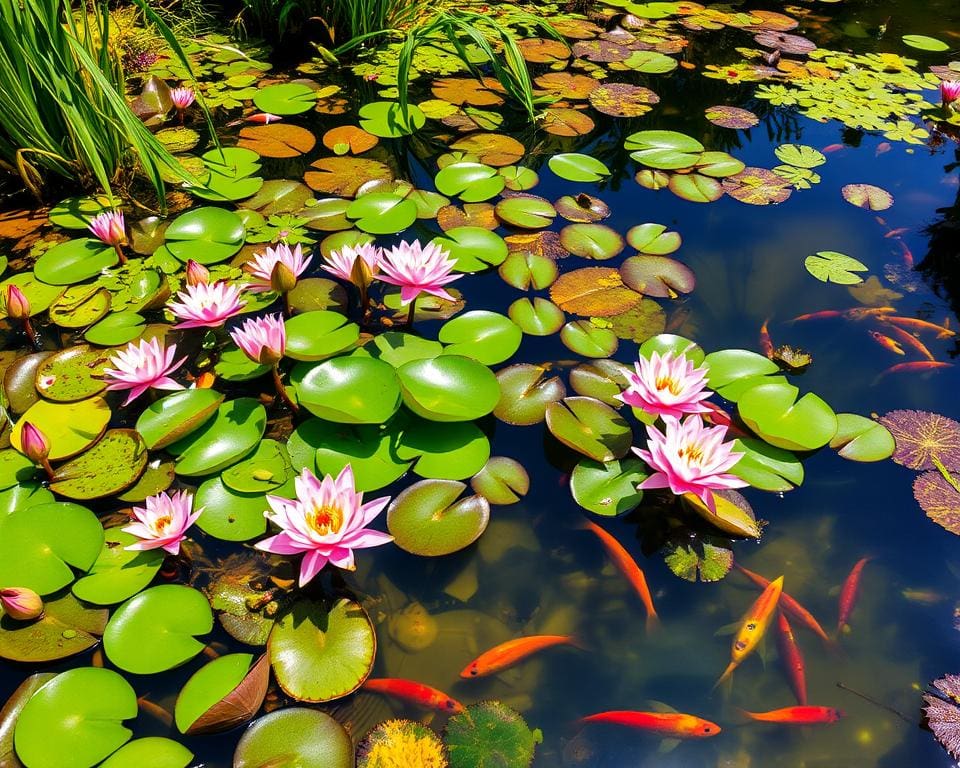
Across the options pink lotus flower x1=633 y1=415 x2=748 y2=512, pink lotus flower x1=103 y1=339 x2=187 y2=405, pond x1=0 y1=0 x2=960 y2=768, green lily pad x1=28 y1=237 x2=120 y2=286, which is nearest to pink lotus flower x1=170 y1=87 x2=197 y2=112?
pond x1=0 y1=0 x2=960 y2=768

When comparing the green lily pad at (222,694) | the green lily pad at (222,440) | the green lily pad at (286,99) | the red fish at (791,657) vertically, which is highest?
the green lily pad at (286,99)

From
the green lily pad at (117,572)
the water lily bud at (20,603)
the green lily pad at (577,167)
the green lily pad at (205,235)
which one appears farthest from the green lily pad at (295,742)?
the green lily pad at (577,167)

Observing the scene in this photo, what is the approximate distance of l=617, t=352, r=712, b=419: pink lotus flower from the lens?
1.97 metres

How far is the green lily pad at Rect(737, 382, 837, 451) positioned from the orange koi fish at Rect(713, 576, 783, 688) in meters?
0.49

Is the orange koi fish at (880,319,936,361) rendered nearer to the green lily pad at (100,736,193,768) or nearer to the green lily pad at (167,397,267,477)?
the green lily pad at (167,397,267,477)

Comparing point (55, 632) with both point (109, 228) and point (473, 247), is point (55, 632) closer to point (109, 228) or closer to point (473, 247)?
point (109, 228)

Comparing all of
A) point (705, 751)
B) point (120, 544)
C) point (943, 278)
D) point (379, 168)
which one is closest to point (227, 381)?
point (120, 544)

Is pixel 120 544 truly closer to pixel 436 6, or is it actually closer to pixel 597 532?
pixel 597 532

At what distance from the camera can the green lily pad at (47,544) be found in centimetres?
172

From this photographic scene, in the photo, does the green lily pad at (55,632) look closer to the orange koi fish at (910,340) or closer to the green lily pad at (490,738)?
the green lily pad at (490,738)

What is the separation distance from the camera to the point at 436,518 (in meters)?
1.91

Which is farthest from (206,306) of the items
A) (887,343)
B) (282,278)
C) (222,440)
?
(887,343)

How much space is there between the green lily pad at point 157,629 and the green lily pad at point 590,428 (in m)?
1.18

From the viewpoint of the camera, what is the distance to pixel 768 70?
4.48 meters
